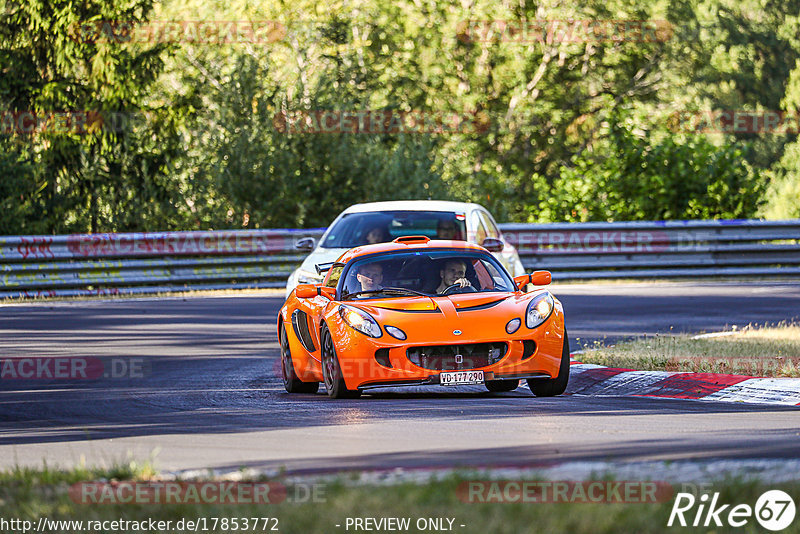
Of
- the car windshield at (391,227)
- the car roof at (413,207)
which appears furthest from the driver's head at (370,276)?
the car roof at (413,207)

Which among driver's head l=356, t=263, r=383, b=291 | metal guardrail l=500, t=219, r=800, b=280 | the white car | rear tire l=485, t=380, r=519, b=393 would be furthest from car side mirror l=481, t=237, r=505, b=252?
metal guardrail l=500, t=219, r=800, b=280

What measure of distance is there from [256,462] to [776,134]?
2405 inches

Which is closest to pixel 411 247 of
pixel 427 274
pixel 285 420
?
pixel 427 274

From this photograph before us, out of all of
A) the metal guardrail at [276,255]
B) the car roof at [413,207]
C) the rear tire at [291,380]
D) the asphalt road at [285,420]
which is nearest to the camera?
the asphalt road at [285,420]

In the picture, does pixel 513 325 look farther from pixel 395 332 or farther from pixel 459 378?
pixel 395 332

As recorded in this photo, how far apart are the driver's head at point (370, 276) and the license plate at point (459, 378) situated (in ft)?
4.71

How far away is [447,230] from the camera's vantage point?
18.4m

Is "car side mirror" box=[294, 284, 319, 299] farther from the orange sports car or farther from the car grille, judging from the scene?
the car grille

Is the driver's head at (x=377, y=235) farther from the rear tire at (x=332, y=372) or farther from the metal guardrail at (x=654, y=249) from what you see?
the metal guardrail at (x=654, y=249)

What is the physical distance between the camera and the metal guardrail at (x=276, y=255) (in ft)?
80.9

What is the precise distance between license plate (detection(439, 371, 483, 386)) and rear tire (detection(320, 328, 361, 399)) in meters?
0.85

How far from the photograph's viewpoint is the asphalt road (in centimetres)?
823

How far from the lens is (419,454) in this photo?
324 inches

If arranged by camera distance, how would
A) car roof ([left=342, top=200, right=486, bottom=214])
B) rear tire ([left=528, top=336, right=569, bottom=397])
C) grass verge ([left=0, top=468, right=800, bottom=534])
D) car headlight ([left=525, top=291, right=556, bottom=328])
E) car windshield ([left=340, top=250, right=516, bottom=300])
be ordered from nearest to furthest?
grass verge ([left=0, top=468, right=800, bottom=534]) < car headlight ([left=525, top=291, right=556, bottom=328]) < rear tire ([left=528, top=336, right=569, bottom=397]) < car windshield ([left=340, top=250, right=516, bottom=300]) < car roof ([left=342, top=200, right=486, bottom=214])
